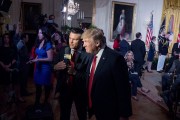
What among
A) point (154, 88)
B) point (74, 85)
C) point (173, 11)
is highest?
point (173, 11)

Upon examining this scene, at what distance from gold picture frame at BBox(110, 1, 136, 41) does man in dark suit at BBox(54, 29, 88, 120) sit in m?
7.34

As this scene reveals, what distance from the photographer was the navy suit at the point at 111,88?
2.46 m

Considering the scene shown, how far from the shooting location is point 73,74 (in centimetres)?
317

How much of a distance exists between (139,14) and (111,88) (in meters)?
9.00

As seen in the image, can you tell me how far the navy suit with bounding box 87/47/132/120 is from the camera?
246cm

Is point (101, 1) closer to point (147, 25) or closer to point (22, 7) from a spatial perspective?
point (147, 25)

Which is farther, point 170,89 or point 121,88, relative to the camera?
point 170,89

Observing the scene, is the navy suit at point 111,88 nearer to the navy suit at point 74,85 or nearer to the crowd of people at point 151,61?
the navy suit at point 74,85

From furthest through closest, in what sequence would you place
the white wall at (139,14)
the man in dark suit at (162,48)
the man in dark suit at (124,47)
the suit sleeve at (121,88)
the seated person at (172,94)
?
the man in dark suit at (162,48) < the white wall at (139,14) < the man in dark suit at (124,47) < the seated person at (172,94) < the suit sleeve at (121,88)

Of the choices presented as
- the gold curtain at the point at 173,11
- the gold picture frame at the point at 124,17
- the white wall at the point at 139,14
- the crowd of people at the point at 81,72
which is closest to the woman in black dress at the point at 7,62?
the crowd of people at the point at 81,72

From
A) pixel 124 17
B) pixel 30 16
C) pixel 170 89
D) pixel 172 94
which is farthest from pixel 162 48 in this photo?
pixel 30 16

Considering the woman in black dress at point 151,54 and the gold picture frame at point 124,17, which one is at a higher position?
the gold picture frame at point 124,17

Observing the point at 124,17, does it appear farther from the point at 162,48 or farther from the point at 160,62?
the point at 160,62

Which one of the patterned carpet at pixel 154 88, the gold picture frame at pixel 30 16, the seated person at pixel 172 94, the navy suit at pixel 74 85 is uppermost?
the gold picture frame at pixel 30 16
